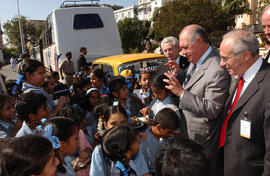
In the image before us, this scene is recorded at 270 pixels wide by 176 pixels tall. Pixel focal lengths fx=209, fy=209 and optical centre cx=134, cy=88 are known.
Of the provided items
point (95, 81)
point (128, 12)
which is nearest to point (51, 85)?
point (95, 81)

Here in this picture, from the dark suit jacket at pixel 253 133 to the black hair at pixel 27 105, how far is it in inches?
84.5

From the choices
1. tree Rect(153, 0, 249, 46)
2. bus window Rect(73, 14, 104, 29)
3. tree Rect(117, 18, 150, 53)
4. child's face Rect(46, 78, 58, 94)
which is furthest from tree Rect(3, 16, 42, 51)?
child's face Rect(46, 78, 58, 94)

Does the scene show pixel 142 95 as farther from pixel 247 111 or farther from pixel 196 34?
pixel 247 111

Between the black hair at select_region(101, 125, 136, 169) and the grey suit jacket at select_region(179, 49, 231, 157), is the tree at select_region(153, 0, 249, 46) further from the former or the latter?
the black hair at select_region(101, 125, 136, 169)

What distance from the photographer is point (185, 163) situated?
1310 mm

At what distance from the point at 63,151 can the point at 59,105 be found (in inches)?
46.8

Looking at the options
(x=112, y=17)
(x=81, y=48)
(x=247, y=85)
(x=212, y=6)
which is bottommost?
(x=247, y=85)

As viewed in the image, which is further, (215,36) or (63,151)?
(215,36)

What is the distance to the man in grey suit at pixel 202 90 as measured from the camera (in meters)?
2.20

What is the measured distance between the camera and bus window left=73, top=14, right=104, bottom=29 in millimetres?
8883

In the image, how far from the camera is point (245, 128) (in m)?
1.79

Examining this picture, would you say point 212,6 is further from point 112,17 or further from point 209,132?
point 209,132

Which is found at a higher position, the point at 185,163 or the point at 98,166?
the point at 185,163

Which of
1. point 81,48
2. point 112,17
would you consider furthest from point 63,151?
point 112,17
